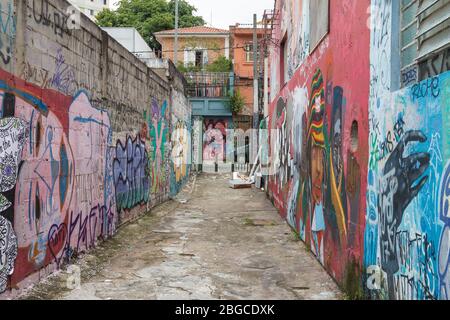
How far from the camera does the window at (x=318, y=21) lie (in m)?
6.63

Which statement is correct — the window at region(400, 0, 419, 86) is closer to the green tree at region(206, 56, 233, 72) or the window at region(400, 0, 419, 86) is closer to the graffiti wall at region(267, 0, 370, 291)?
the graffiti wall at region(267, 0, 370, 291)

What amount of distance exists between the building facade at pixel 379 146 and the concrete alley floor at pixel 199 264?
1.52 feet

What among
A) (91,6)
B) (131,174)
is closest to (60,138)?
(131,174)

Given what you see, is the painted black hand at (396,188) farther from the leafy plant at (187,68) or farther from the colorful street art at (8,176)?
the leafy plant at (187,68)

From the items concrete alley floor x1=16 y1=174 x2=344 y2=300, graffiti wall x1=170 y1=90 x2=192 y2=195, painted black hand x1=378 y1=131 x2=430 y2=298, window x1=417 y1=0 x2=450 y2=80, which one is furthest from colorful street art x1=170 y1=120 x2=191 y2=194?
window x1=417 y1=0 x2=450 y2=80

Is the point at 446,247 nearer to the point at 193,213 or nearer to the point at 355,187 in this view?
the point at 355,187

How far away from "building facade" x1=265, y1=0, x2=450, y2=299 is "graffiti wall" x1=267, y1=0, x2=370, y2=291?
0.05ft

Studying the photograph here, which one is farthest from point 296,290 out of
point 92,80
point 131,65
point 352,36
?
point 131,65

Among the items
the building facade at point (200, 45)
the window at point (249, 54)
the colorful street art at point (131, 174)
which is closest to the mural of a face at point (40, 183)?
the colorful street art at point (131, 174)

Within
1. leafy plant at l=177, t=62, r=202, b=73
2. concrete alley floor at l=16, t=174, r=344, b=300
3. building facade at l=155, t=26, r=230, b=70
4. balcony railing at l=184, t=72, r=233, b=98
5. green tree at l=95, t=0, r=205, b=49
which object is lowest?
concrete alley floor at l=16, t=174, r=344, b=300

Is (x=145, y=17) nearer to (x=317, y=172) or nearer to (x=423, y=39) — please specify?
(x=317, y=172)

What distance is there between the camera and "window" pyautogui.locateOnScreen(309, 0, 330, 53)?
21.7ft

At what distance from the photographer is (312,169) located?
752 cm

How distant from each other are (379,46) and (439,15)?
96cm
